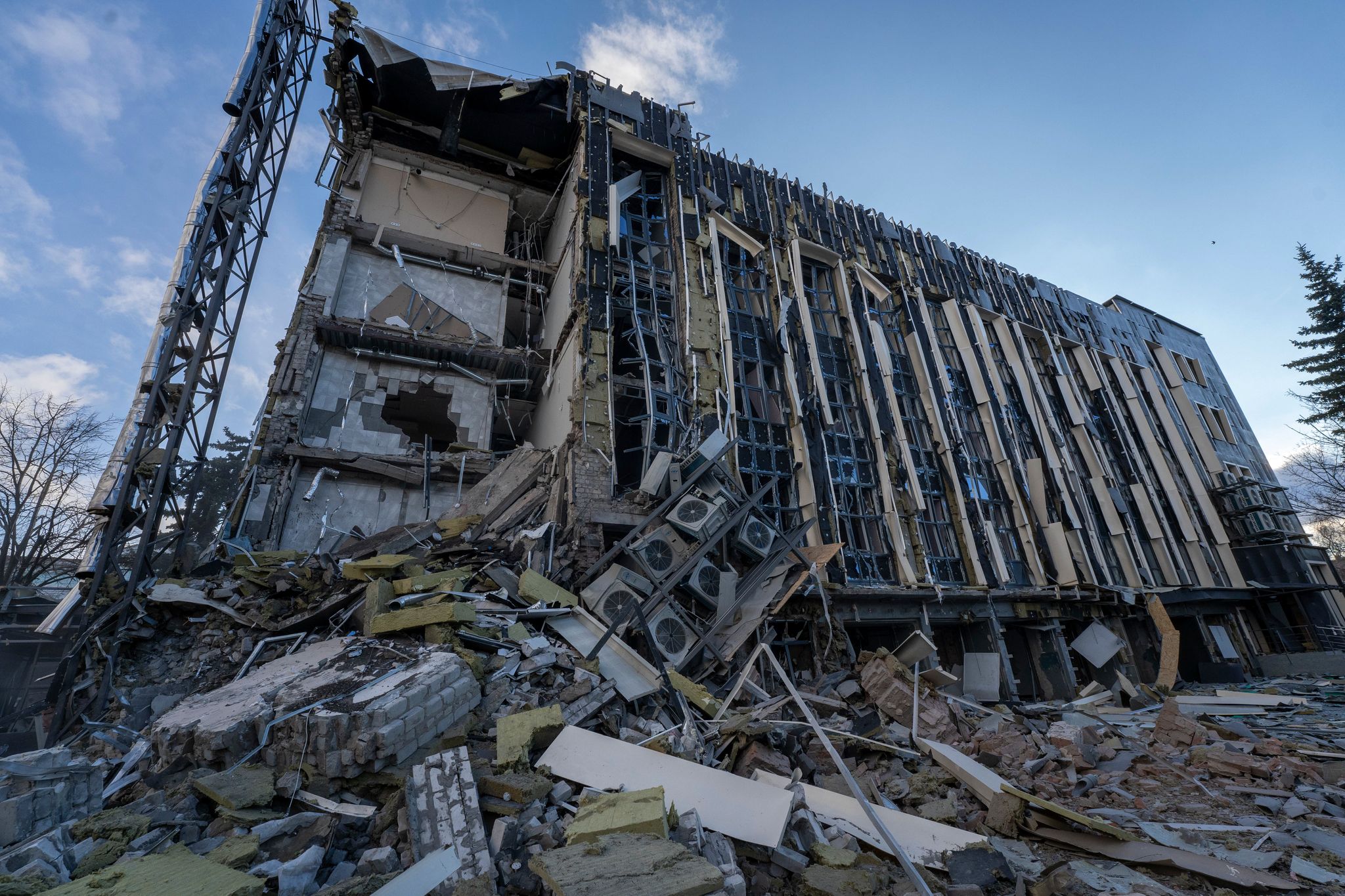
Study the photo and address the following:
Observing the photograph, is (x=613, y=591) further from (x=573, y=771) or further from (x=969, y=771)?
(x=969, y=771)

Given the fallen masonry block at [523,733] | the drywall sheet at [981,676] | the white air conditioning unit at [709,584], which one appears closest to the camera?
the fallen masonry block at [523,733]

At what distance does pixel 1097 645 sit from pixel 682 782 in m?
14.8

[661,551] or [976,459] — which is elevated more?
[976,459]

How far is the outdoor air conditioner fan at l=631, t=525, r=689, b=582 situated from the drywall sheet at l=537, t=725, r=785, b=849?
405cm

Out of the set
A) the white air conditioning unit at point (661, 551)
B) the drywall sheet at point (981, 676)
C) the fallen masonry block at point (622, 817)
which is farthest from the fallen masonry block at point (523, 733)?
the drywall sheet at point (981, 676)

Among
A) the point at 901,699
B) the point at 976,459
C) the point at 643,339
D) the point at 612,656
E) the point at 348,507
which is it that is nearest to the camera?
the point at 612,656

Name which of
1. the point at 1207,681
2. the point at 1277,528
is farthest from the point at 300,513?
the point at 1277,528

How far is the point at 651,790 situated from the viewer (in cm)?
374

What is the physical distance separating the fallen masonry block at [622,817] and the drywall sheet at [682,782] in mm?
393

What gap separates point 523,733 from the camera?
15.3ft

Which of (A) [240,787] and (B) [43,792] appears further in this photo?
(A) [240,787]

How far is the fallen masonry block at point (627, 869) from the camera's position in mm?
2775

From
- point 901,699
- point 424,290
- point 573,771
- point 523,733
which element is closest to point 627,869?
point 573,771

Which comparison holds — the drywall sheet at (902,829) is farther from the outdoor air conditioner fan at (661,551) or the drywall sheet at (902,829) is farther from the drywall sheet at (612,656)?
the outdoor air conditioner fan at (661,551)
